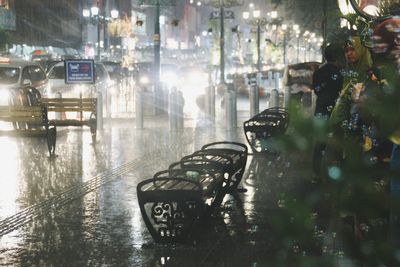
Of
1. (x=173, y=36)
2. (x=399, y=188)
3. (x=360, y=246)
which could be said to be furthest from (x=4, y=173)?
(x=173, y=36)

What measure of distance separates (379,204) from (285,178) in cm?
1029

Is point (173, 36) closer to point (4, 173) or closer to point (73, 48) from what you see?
point (73, 48)

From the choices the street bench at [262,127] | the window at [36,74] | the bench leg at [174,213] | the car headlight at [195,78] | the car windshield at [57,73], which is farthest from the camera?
the car headlight at [195,78]

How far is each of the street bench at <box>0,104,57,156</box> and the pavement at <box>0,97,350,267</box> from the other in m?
Result: 0.40

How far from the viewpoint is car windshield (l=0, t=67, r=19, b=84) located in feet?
77.2

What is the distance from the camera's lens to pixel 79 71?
816 inches

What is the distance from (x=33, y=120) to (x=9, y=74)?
29.0ft

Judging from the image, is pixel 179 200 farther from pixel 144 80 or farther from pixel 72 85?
pixel 144 80

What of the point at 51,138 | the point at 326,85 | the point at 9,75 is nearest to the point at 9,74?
the point at 9,75

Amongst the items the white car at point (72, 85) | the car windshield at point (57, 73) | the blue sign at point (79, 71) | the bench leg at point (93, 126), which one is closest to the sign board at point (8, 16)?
the white car at point (72, 85)

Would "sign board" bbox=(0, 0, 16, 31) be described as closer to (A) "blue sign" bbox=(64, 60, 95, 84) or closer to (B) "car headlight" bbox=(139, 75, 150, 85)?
(B) "car headlight" bbox=(139, 75, 150, 85)

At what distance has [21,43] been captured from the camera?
60094 mm

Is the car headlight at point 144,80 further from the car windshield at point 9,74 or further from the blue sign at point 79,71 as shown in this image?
the blue sign at point 79,71

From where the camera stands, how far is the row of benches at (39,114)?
14844 millimetres
